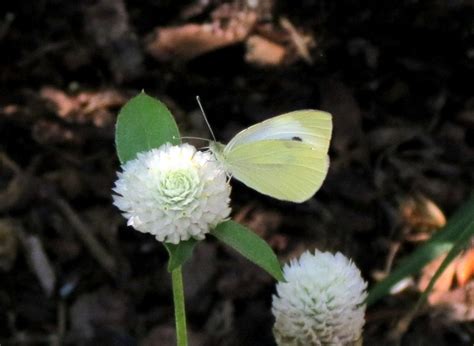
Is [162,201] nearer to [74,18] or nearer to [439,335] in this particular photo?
[439,335]

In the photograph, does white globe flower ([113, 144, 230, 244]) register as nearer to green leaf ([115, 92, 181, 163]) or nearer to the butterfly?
green leaf ([115, 92, 181, 163])

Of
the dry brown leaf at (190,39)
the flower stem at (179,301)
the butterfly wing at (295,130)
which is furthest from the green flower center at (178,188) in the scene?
the dry brown leaf at (190,39)

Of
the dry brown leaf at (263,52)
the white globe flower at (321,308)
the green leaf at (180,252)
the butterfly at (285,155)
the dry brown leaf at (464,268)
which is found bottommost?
the dry brown leaf at (464,268)

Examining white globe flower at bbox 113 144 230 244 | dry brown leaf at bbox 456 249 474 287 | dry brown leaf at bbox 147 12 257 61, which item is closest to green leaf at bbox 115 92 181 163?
white globe flower at bbox 113 144 230 244

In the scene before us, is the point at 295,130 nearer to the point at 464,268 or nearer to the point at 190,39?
the point at 464,268

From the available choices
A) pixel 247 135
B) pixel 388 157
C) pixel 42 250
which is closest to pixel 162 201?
pixel 247 135

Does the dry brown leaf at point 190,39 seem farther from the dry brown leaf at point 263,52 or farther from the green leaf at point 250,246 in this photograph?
the green leaf at point 250,246
